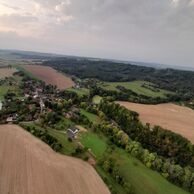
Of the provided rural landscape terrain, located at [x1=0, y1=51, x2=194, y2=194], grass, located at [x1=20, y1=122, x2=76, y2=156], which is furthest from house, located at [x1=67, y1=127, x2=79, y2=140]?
grass, located at [x1=20, y1=122, x2=76, y2=156]

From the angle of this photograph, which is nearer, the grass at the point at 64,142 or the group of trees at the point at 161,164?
the group of trees at the point at 161,164

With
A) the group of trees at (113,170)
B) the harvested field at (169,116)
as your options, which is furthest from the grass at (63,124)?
the harvested field at (169,116)

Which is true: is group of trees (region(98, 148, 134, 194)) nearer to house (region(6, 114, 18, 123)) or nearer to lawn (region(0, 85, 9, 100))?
house (region(6, 114, 18, 123))

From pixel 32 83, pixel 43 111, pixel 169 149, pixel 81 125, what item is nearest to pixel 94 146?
pixel 81 125

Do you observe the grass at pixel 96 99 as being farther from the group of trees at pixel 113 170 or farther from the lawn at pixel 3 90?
the group of trees at pixel 113 170

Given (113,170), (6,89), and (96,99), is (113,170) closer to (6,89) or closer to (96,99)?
(96,99)

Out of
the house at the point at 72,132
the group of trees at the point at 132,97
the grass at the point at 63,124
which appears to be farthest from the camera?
the group of trees at the point at 132,97
